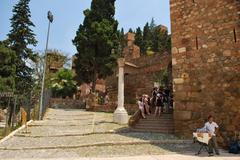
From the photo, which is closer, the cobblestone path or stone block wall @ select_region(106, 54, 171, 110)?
the cobblestone path

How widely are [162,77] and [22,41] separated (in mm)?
14357

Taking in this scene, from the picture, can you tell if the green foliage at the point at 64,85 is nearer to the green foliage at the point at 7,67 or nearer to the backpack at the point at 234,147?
the green foliage at the point at 7,67

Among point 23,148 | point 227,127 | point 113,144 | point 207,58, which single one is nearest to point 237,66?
point 207,58

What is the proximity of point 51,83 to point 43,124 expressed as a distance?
16.8 meters

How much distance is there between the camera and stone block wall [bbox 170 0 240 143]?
8.67 metres

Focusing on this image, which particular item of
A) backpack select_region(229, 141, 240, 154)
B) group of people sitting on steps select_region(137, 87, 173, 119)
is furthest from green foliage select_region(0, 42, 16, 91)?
backpack select_region(229, 141, 240, 154)

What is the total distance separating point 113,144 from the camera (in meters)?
8.33

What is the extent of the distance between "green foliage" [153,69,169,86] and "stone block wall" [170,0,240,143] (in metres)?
12.3

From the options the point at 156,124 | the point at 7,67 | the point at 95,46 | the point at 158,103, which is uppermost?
the point at 95,46

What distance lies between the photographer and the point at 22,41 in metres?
23.9

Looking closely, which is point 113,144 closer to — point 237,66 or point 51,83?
point 237,66

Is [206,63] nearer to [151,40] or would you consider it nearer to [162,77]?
[162,77]

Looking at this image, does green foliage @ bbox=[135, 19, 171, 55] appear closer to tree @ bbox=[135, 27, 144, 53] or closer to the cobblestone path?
tree @ bbox=[135, 27, 144, 53]

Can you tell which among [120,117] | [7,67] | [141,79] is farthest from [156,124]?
[7,67]
